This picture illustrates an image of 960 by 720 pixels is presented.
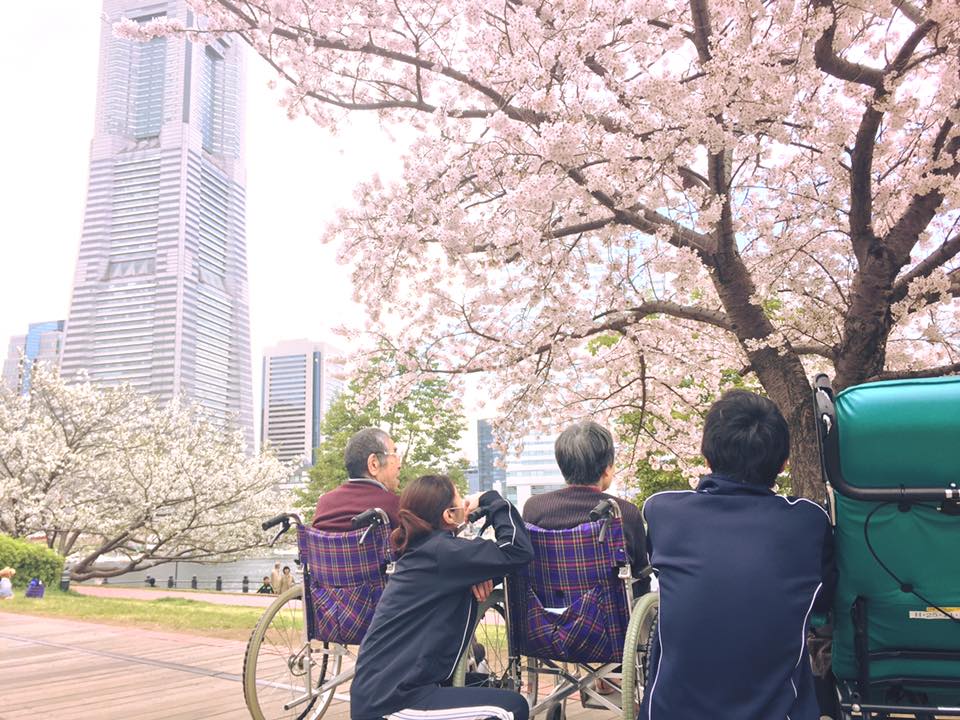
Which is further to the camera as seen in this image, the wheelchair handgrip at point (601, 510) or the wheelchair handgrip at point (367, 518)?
the wheelchair handgrip at point (367, 518)

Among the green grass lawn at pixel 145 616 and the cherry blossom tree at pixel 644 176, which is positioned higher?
the cherry blossom tree at pixel 644 176

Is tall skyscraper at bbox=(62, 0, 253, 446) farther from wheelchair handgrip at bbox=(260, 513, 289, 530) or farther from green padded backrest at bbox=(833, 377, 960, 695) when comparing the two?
green padded backrest at bbox=(833, 377, 960, 695)

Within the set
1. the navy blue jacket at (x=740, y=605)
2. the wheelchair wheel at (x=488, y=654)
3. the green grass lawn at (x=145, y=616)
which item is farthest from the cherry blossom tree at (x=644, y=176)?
the green grass lawn at (x=145, y=616)

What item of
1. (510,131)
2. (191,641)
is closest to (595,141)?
(510,131)

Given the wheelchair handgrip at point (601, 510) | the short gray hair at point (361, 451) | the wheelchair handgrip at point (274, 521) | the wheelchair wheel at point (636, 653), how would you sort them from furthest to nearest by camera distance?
the short gray hair at point (361, 451) → the wheelchair handgrip at point (274, 521) → the wheelchair handgrip at point (601, 510) → the wheelchair wheel at point (636, 653)

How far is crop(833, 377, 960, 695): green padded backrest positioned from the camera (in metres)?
1.46

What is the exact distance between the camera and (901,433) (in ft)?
4.83

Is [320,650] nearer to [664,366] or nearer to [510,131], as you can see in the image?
[510,131]

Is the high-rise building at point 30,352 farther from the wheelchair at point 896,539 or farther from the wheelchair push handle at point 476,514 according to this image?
the wheelchair at point 896,539

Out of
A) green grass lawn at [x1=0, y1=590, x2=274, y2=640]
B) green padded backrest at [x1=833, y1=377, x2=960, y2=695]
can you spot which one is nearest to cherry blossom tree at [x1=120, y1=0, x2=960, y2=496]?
green padded backrest at [x1=833, y1=377, x2=960, y2=695]

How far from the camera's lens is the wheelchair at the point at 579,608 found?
83.9 inches

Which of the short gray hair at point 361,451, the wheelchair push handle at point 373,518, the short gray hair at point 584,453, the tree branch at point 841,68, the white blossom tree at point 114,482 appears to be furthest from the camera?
the white blossom tree at point 114,482

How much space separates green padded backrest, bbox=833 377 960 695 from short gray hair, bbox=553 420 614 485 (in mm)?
884

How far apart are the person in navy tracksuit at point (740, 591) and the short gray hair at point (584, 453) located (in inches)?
28.9
